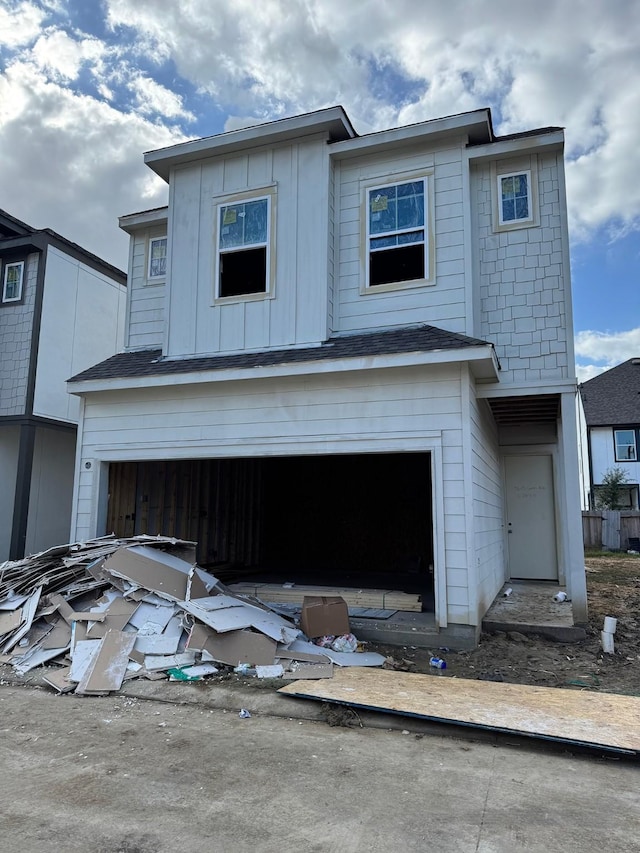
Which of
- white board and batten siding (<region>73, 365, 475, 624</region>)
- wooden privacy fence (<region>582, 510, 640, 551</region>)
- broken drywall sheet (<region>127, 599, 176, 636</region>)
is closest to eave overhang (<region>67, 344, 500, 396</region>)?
white board and batten siding (<region>73, 365, 475, 624</region>)

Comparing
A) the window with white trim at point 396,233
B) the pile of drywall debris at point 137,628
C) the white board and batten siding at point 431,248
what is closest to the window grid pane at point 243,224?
the white board and batten siding at point 431,248

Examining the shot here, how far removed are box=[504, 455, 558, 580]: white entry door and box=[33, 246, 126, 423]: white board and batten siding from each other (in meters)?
8.93

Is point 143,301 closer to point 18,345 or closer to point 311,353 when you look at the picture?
point 18,345

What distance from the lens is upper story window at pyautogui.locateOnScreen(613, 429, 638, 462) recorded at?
1046 inches

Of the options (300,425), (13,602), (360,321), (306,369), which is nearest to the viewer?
(13,602)

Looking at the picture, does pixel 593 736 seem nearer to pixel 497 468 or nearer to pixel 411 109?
pixel 497 468

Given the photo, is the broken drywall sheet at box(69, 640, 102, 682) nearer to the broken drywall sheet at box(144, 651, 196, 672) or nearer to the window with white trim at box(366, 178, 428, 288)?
the broken drywall sheet at box(144, 651, 196, 672)

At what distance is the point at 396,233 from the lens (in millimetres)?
7664

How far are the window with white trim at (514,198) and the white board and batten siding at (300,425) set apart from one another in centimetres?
266

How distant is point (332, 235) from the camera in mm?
7902

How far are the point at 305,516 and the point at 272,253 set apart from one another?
732cm

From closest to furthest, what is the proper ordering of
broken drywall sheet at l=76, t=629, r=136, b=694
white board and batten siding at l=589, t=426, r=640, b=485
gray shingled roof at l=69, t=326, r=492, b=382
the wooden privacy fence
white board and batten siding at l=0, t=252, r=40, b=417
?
broken drywall sheet at l=76, t=629, r=136, b=694, gray shingled roof at l=69, t=326, r=492, b=382, white board and batten siding at l=0, t=252, r=40, b=417, the wooden privacy fence, white board and batten siding at l=589, t=426, r=640, b=485

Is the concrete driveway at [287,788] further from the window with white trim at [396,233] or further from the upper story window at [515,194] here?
the upper story window at [515,194]

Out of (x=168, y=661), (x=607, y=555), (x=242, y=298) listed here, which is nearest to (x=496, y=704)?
(x=168, y=661)
